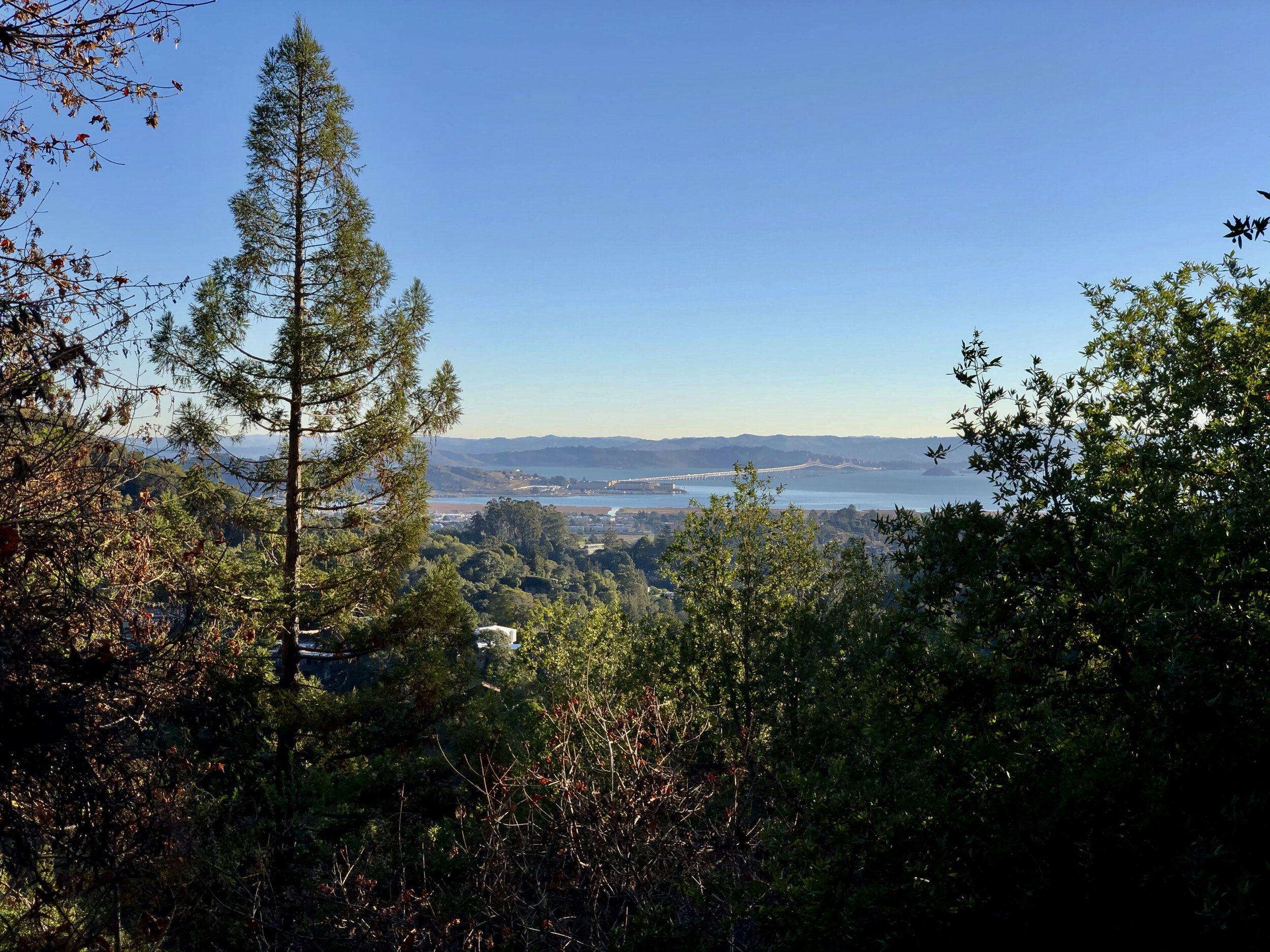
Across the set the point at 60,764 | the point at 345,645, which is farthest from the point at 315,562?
the point at 60,764

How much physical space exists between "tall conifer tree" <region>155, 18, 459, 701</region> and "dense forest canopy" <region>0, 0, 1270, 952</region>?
51 millimetres

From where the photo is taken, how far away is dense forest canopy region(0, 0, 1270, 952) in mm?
3641

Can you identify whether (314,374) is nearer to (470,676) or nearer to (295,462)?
(295,462)

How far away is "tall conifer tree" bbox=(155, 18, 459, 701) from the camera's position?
440 inches

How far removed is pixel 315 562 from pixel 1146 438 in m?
11.3

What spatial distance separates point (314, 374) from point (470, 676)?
5.23 metres

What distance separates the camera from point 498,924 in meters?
6.14

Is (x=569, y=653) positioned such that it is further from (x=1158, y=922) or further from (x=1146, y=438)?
(x=1158, y=922)

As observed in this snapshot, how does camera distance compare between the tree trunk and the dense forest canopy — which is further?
the tree trunk

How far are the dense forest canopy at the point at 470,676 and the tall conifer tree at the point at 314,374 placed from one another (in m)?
0.05

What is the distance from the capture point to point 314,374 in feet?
37.5

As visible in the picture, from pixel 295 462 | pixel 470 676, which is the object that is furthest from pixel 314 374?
pixel 470 676

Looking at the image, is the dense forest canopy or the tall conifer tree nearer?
the dense forest canopy

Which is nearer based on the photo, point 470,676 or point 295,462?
point 295,462
